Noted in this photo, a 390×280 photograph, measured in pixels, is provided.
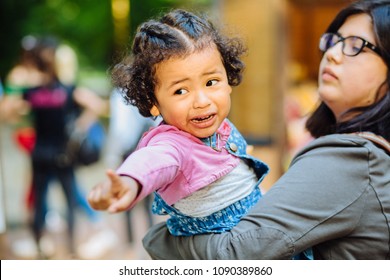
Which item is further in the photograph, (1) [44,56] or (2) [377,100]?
(1) [44,56]

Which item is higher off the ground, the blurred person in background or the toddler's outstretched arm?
the blurred person in background

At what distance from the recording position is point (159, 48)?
1.41 metres

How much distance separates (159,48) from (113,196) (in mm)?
459

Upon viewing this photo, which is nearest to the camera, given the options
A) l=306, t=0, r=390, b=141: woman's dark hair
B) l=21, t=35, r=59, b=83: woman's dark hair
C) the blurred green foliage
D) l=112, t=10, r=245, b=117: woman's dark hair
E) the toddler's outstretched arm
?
the toddler's outstretched arm

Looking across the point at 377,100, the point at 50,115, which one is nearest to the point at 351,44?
the point at 377,100

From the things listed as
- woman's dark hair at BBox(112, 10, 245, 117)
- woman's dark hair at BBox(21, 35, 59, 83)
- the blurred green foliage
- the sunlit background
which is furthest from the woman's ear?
the blurred green foliage

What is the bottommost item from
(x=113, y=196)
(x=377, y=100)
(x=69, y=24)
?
(x=113, y=196)

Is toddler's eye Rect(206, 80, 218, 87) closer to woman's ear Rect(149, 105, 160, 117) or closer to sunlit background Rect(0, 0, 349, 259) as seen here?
woman's ear Rect(149, 105, 160, 117)

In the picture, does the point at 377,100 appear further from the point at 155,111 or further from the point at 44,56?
the point at 44,56

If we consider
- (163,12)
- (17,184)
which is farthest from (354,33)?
(17,184)

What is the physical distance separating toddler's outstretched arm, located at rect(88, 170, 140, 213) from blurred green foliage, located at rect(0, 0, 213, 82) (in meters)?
6.70

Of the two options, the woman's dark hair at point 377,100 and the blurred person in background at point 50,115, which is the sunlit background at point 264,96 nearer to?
the blurred person in background at point 50,115

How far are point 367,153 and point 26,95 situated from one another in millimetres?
4047

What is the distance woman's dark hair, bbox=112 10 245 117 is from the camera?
4.63ft
